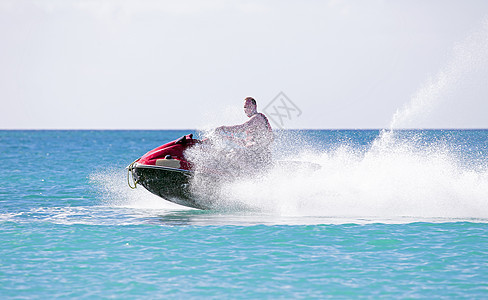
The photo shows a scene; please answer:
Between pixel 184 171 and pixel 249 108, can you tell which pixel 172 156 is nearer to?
pixel 184 171

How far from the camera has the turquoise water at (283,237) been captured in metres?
6.94

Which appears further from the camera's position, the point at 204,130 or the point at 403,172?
the point at 403,172

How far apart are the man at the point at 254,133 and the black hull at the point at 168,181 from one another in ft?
3.43

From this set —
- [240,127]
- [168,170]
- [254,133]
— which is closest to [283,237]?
[254,133]

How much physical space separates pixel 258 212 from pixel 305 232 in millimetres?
2139

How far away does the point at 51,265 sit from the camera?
7.76 metres

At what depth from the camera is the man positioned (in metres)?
10.9

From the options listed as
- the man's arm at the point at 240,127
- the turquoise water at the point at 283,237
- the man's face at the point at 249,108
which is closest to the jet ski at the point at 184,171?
the turquoise water at the point at 283,237

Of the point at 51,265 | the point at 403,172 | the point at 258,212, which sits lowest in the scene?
the point at 51,265

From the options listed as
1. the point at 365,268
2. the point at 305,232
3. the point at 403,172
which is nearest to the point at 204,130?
the point at 305,232

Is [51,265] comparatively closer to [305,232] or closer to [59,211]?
[305,232]

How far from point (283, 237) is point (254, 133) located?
2387 mm

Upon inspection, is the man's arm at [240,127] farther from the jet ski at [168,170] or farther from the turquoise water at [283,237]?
the turquoise water at [283,237]

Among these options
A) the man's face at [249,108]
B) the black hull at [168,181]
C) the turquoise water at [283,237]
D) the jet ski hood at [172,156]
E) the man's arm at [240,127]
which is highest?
the man's face at [249,108]
